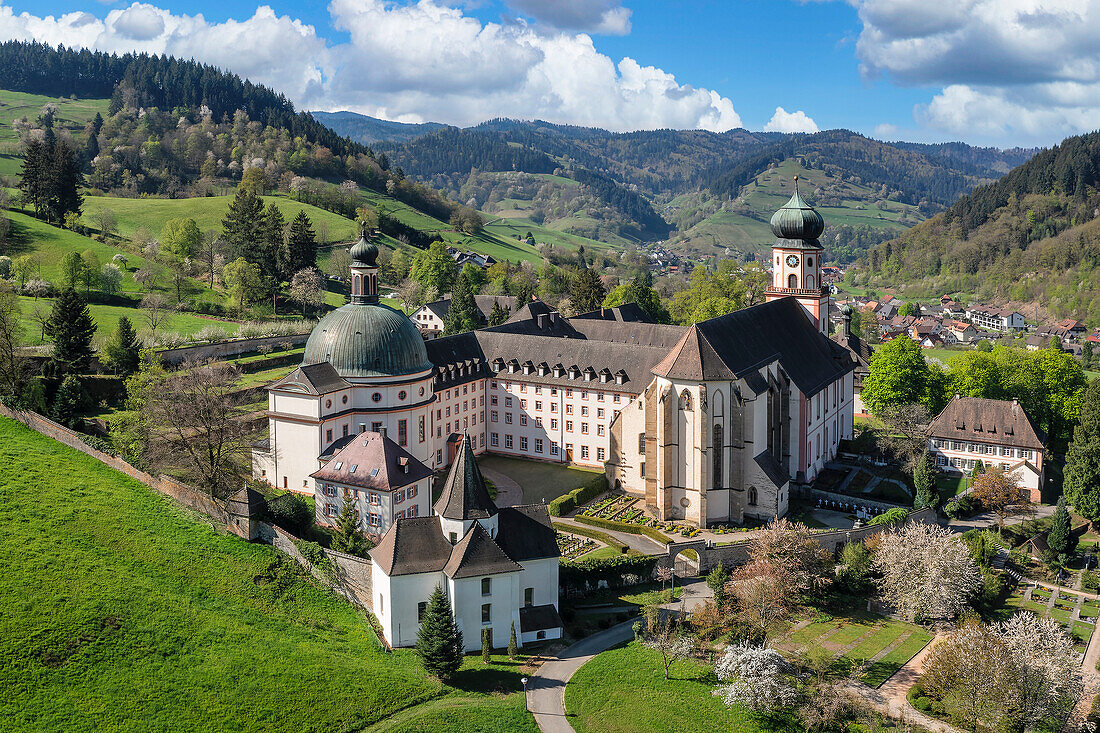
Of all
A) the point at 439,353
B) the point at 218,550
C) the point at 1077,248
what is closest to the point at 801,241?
the point at 439,353

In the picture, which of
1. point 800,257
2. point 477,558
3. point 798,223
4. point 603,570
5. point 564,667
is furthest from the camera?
point 800,257

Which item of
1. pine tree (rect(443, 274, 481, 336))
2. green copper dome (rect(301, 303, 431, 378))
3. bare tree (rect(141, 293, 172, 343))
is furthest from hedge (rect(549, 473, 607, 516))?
bare tree (rect(141, 293, 172, 343))

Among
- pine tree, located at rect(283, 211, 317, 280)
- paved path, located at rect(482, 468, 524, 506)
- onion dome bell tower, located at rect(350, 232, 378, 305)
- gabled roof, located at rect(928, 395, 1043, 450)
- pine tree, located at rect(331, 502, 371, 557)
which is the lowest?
paved path, located at rect(482, 468, 524, 506)

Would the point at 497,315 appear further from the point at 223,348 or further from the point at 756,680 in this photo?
the point at 756,680

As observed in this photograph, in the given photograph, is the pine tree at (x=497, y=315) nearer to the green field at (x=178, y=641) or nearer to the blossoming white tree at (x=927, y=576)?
the green field at (x=178, y=641)

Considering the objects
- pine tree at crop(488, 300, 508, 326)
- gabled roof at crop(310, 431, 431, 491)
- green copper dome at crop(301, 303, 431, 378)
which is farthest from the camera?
pine tree at crop(488, 300, 508, 326)

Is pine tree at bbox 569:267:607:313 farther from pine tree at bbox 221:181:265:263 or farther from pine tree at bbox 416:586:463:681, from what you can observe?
pine tree at bbox 416:586:463:681

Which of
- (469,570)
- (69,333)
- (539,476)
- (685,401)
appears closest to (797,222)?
(685,401)
